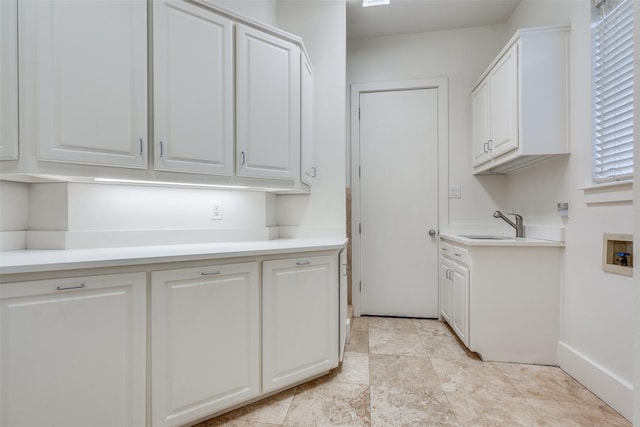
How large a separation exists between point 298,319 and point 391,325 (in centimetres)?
146

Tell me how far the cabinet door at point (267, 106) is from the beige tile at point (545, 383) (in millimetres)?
1952

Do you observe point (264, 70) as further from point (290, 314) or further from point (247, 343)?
point (247, 343)

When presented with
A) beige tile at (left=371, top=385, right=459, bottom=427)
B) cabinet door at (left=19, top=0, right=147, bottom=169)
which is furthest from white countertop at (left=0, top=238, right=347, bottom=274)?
beige tile at (left=371, top=385, right=459, bottom=427)

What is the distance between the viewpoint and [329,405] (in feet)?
5.19

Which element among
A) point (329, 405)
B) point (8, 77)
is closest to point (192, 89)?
point (8, 77)

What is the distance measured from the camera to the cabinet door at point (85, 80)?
50.0 inches

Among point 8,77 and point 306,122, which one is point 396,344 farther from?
point 8,77

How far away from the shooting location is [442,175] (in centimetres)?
295

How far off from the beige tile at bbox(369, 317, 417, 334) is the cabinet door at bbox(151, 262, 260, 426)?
4.87ft

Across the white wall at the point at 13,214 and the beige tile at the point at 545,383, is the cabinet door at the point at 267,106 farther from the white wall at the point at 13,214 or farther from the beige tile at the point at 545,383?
the beige tile at the point at 545,383

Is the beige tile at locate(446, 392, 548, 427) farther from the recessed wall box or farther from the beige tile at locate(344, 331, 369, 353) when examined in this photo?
the recessed wall box

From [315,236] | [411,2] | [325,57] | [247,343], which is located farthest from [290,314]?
[411,2]

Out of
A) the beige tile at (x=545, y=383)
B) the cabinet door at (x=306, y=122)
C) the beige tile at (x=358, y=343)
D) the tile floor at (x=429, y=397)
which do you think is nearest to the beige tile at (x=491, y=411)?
the tile floor at (x=429, y=397)

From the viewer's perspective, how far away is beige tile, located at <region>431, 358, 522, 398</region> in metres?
1.71
